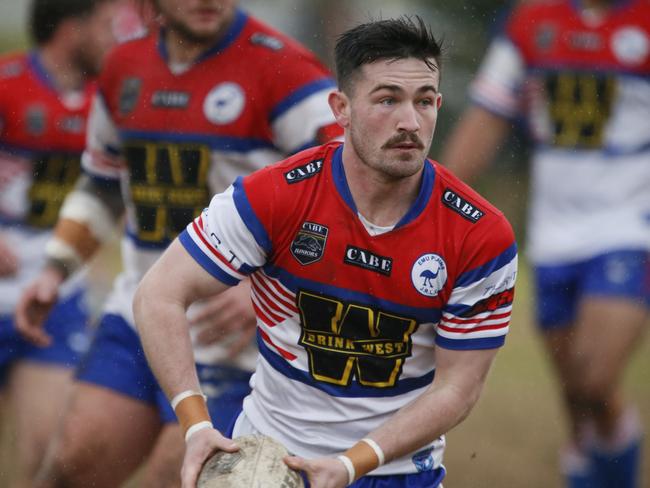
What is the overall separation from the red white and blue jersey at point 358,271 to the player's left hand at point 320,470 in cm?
40

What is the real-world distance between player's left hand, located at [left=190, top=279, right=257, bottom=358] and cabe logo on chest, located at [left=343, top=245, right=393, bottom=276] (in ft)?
2.59

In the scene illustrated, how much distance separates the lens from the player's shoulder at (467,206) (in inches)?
140

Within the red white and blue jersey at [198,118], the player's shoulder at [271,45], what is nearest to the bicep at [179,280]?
the red white and blue jersey at [198,118]

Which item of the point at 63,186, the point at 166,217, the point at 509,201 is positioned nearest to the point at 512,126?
the point at 63,186

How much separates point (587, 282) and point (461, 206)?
278 cm

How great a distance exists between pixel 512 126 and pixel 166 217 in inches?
110

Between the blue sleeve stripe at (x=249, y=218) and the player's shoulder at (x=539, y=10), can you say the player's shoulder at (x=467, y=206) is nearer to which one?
the blue sleeve stripe at (x=249, y=218)

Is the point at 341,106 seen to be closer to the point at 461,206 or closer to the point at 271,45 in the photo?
the point at 461,206

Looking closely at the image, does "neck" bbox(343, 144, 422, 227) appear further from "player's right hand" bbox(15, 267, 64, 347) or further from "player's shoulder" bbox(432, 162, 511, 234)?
"player's right hand" bbox(15, 267, 64, 347)

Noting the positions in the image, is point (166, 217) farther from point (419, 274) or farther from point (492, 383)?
point (492, 383)

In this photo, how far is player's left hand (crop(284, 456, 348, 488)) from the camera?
3283 mm

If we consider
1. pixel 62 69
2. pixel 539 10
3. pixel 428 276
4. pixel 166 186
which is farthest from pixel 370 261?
pixel 539 10

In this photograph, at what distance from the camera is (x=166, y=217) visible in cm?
470

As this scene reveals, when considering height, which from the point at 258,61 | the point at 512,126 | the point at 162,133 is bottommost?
the point at 512,126
